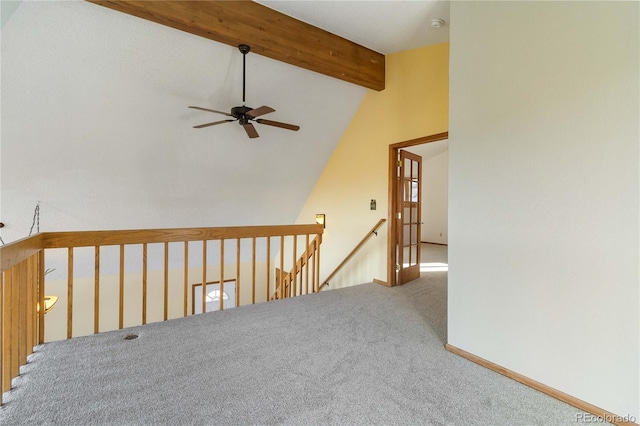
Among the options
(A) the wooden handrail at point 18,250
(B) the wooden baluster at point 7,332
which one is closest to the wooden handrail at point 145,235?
(A) the wooden handrail at point 18,250

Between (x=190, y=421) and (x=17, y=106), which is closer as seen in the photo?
(x=190, y=421)

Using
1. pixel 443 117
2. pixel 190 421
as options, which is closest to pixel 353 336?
pixel 190 421

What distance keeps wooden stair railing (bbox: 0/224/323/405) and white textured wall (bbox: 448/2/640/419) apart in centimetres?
207

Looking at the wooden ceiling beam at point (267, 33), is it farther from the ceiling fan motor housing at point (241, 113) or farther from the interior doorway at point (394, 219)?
the interior doorway at point (394, 219)

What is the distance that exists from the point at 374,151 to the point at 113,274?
16.3ft

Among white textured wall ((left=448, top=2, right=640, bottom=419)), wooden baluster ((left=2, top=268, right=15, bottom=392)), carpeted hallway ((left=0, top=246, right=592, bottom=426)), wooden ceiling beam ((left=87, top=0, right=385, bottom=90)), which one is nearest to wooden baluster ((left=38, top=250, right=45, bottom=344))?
carpeted hallway ((left=0, top=246, right=592, bottom=426))

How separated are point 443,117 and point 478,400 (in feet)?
9.27

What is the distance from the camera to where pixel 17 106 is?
2.90 metres

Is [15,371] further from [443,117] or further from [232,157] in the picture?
[443,117]

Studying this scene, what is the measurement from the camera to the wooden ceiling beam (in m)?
2.62

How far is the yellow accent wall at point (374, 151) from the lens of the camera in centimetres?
352

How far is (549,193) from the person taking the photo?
1.69 meters

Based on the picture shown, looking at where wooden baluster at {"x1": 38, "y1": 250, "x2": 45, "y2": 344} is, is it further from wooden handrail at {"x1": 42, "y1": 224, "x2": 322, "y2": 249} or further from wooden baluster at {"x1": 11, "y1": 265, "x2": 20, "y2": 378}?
wooden baluster at {"x1": 11, "y1": 265, "x2": 20, "y2": 378}

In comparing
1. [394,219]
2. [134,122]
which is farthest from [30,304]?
[394,219]
